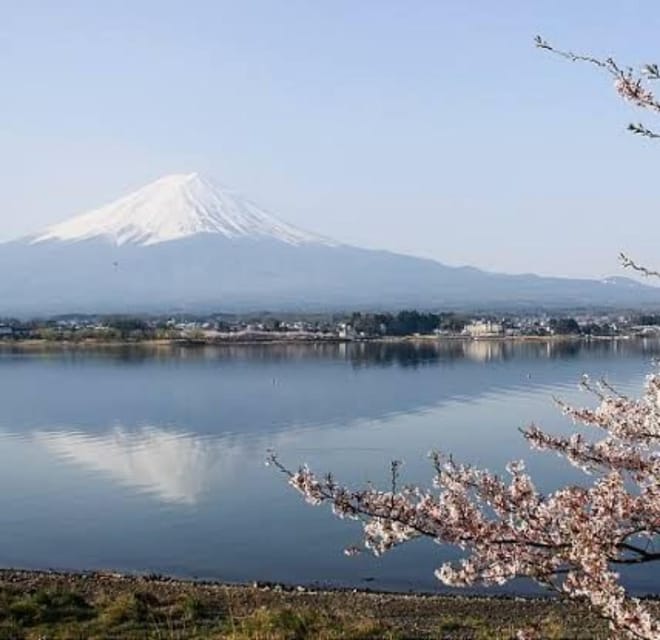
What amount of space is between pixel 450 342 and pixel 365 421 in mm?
31566

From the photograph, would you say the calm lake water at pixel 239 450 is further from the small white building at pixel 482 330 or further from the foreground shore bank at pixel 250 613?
the small white building at pixel 482 330

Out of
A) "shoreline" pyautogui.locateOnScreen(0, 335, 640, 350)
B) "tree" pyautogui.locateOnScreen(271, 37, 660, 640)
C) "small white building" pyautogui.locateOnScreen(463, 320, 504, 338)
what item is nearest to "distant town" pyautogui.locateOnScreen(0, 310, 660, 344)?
"small white building" pyautogui.locateOnScreen(463, 320, 504, 338)

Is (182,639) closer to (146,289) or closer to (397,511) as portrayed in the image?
(397,511)

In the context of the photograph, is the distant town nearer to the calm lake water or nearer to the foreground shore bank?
the calm lake water

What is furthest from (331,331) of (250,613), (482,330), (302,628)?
(302,628)

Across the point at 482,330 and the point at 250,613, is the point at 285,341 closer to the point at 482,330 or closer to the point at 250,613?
the point at 482,330

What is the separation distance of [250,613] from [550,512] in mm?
4009

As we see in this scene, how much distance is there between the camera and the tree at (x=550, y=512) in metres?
1.87

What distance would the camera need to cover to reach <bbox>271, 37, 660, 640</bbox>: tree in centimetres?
187

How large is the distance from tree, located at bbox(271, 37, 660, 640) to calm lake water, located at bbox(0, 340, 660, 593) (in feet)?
3.24

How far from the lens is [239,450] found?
16531 millimetres

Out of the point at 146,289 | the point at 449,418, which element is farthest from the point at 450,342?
the point at 146,289

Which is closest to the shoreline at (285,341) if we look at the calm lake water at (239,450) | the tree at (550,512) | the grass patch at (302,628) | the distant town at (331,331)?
the distant town at (331,331)

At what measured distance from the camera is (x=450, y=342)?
166ft
